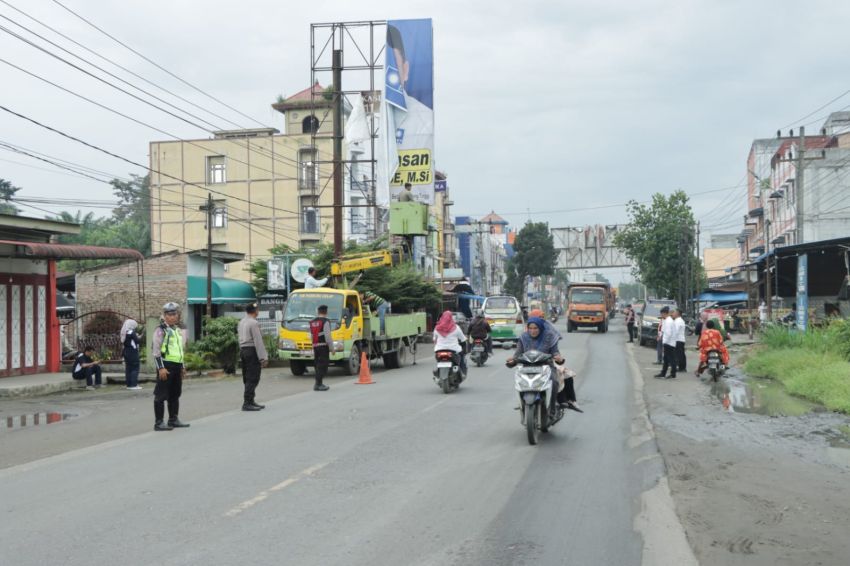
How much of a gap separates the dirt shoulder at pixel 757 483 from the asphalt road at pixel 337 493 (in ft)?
1.75

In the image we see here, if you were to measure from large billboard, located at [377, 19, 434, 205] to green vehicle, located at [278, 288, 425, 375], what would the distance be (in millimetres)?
17257

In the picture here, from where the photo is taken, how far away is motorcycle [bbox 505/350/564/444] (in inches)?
412

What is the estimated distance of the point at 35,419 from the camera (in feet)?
48.1

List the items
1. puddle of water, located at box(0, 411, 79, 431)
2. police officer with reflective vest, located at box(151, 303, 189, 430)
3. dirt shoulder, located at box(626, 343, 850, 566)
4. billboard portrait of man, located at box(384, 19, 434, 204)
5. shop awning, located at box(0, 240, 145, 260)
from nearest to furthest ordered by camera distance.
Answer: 1. dirt shoulder, located at box(626, 343, 850, 566)
2. police officer with reflective vest, located at box(151, 303, 189, 430)
3. puddle of water, located at box(0, 411, 79, 431)
4. shop awning, located at box(0, 240, 145, 260)
5. billboard portrait of man, located at box(384, 19, 434, 204)

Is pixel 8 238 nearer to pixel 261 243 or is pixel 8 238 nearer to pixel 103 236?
pixel 261 243

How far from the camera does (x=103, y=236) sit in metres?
75.0

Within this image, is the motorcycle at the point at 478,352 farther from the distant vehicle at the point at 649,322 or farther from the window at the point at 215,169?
the window at the point at 215,169

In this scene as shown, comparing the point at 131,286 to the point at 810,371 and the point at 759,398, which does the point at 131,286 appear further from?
the point at 810,371

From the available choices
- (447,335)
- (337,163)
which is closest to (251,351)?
(447,335)

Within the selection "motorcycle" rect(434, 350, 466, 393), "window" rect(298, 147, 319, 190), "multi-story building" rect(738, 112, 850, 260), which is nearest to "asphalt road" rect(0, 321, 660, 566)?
"motorcycle" rect(434, 350, 466, 393)

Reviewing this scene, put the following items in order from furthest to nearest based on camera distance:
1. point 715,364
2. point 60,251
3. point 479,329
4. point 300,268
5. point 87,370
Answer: point 300,268, point 479,329, point 87,370, point 715,364, point 60,251

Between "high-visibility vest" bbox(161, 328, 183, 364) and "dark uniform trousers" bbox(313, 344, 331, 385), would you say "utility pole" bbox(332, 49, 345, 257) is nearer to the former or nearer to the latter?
"dark uniform trousers" bbox(313, 344, 331, 385)

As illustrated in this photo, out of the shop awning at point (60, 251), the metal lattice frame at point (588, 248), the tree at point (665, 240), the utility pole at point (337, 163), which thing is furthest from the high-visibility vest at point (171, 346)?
the metal lattice frame at point (588, 248)

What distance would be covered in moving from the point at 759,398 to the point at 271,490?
12.0 metres
